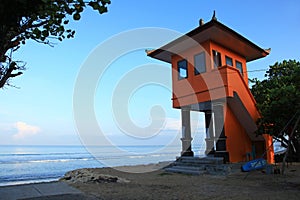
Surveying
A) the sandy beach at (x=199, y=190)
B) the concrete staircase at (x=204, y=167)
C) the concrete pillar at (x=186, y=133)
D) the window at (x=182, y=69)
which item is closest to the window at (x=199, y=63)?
the window at (x=182, y=69)

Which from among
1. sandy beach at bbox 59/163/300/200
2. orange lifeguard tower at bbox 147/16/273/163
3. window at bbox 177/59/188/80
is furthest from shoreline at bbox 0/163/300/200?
window at bbox 177/59/188/80

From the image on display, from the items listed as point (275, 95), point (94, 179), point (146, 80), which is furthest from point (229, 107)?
point (94, 179)

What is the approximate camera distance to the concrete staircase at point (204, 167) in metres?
10.2

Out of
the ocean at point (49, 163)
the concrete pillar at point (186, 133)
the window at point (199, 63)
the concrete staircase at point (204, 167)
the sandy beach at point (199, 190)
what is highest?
the window at point (199, 63)

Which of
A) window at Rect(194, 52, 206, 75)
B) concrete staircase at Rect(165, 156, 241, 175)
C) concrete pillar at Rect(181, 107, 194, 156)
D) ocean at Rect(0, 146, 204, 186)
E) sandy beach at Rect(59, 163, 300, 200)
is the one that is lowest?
ocean at Rect(0, 146, 204, 186)

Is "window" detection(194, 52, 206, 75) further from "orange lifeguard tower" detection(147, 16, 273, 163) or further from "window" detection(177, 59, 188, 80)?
"window" detection(177, 59, 188, 80)

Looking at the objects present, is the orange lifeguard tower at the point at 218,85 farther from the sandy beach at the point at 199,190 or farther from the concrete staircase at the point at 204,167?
the sandy beach at the point at 199,190

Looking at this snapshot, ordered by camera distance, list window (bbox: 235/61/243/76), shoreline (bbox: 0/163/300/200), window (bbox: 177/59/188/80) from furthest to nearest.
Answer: window (bbox: 235/61/243/76) → window (bbox: 177/59/188/80) → shoreline (bbox: 0/163/300/200)

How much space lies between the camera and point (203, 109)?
558 inches

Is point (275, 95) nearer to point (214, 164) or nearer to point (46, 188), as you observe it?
point (214, 164)

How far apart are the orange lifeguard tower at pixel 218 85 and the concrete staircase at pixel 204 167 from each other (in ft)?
2.23

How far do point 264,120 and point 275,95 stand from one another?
149 cm

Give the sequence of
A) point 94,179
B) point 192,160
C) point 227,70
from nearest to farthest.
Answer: point 94,179, point 227,70, point 192,160

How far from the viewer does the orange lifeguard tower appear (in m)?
11.1
